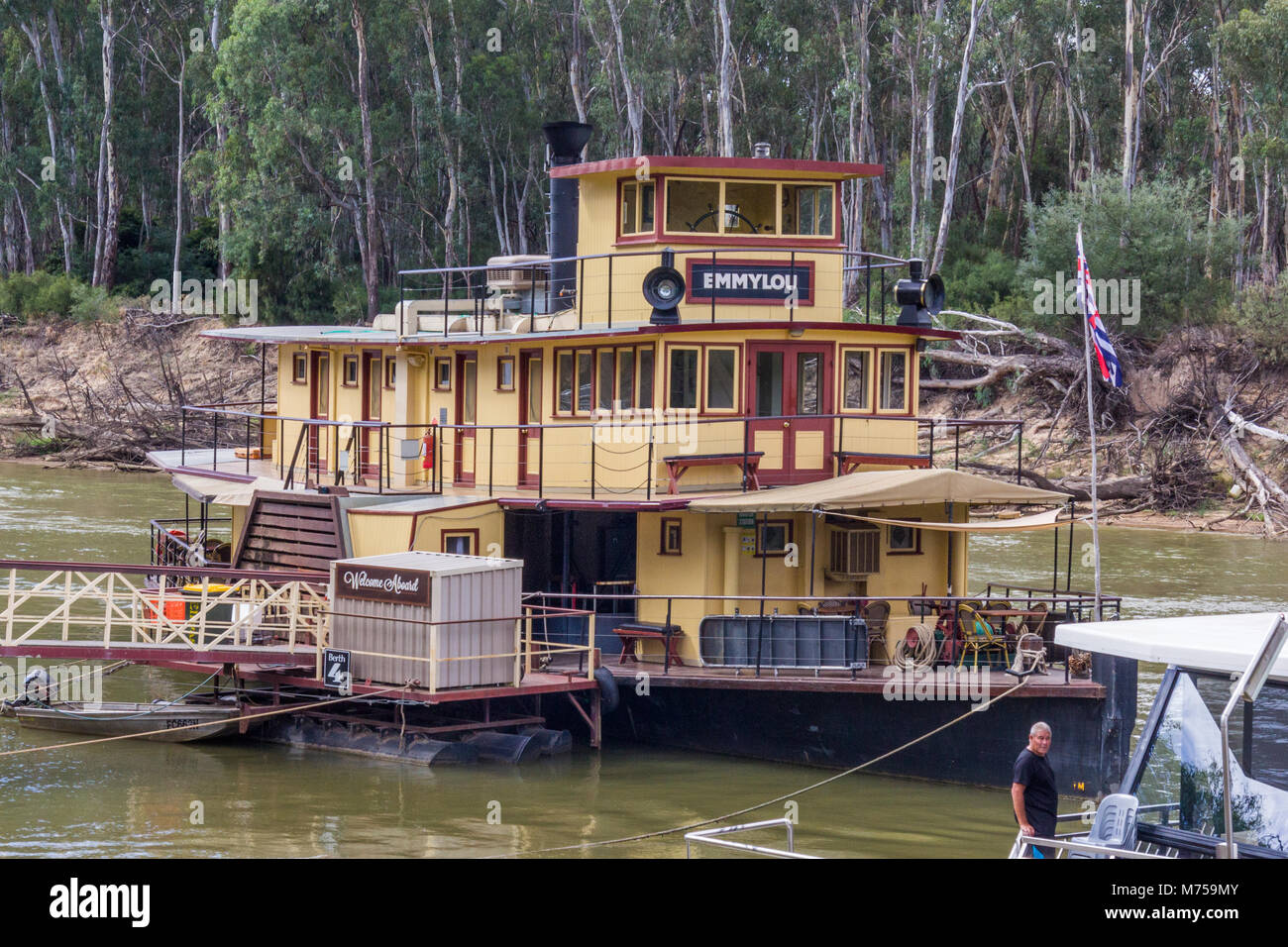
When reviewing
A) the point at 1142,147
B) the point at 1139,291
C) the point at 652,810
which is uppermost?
the point at 1142,147

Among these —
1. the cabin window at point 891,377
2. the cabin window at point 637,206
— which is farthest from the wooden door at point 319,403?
the cabin window at point 891,377

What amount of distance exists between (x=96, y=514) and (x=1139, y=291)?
27.6 m

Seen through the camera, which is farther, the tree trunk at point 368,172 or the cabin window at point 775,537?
the tree trunk at point 368,172

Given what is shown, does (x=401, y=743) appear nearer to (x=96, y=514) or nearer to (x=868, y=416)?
(x=868, y=416)

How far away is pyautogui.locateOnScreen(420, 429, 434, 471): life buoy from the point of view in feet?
72.7

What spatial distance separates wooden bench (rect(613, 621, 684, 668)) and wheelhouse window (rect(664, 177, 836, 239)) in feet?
16.8

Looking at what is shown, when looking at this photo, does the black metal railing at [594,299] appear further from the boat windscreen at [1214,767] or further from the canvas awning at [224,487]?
the boat windscreen at [1214,767]

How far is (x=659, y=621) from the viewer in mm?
19453

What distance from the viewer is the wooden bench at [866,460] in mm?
20219

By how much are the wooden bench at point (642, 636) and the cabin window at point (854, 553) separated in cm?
202

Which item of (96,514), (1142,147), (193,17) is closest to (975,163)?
(1142,147)

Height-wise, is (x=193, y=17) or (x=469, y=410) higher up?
(x=193, y=17)

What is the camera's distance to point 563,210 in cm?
2331

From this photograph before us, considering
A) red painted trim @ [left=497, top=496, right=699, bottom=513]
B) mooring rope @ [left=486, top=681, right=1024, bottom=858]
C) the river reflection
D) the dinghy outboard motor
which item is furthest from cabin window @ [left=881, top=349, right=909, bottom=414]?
the dinghy outboard motor
